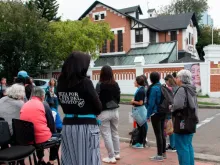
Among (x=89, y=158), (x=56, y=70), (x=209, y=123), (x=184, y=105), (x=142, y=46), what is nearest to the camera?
(x=89, y=158)

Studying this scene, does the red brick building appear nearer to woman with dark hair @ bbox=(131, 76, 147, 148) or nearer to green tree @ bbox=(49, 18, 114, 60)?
green tree @ bbox=(49, 18, 114, 60)

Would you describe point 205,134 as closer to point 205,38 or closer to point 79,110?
point 79,110

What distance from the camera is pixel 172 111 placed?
5402 mm

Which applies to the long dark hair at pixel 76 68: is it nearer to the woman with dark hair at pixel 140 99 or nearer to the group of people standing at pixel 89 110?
the group of people standing at pixel 89 110

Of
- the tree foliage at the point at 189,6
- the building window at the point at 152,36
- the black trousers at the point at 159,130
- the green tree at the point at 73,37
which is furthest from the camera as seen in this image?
the tree foliage at the point at 189,6

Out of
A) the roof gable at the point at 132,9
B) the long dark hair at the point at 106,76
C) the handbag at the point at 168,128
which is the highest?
the roof gable at the point at 132,9

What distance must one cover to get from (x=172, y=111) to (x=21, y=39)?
70.7 ft

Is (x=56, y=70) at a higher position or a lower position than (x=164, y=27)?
lower

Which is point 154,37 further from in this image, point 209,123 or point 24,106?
point 24,106

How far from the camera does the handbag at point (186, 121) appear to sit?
517cm

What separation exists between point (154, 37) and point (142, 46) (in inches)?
104

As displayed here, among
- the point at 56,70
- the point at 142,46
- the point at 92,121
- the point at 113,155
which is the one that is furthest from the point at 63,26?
the point at 92,121

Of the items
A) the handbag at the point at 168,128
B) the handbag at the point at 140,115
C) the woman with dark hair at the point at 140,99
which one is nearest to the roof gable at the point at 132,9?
the woman with dark hair at the point at 140,99

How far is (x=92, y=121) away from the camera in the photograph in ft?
13.0
